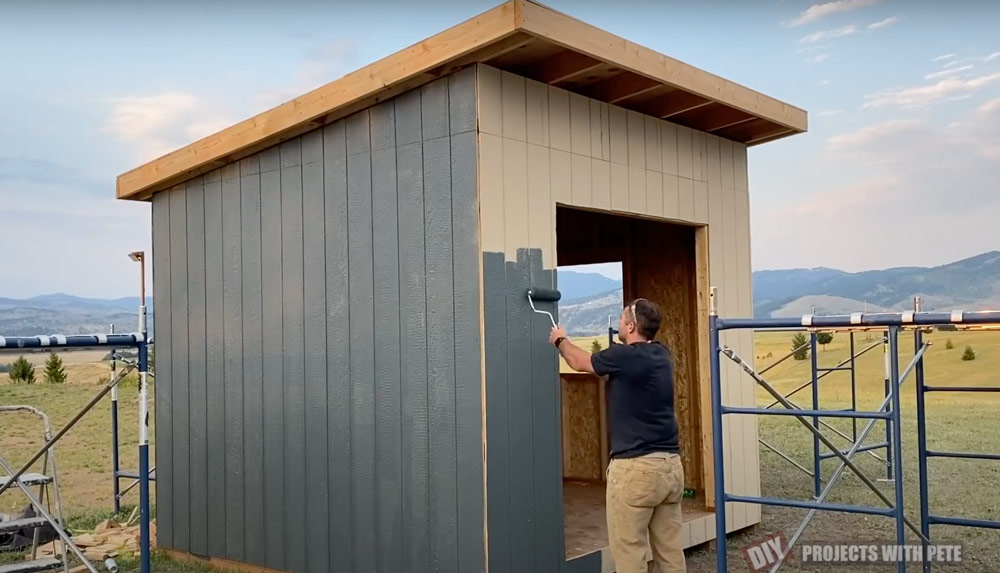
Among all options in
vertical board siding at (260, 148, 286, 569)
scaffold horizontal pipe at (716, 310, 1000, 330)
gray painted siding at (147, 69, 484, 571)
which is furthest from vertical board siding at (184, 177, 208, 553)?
scaffold horizontal pipe at (716, 310, 1000, 330)

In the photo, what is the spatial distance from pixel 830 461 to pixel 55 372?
60.7 ft


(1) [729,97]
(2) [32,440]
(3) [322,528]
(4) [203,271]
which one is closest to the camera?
(3) [322,528]

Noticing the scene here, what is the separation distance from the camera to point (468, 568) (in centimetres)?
478

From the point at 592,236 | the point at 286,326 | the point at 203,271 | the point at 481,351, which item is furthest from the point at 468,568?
the point at 592,236

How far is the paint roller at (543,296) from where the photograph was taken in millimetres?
5043

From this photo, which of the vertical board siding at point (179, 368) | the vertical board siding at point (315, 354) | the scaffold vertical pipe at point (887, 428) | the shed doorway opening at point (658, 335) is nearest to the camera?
the vertical board siding at point (315, 354)

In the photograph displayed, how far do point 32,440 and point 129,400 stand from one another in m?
4.67

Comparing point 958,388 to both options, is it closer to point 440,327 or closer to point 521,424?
point 521,424

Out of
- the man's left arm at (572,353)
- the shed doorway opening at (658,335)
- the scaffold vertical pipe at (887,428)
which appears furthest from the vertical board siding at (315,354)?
the scaffold vertical pipe at (887,428)

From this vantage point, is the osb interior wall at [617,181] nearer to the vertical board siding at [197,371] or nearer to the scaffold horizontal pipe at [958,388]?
the scaffold horizontal pipe at [958,388]

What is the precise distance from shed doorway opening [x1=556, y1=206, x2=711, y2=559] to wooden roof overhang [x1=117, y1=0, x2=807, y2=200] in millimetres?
1016

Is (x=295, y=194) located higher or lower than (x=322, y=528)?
higher

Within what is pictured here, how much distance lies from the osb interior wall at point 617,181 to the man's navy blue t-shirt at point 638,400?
3.38 ft

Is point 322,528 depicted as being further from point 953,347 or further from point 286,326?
point 953,347
